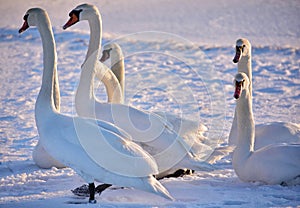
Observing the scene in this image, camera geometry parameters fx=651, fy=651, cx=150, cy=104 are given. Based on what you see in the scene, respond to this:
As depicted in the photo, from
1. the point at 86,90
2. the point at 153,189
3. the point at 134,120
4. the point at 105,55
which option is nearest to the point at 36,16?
the point at 86,90

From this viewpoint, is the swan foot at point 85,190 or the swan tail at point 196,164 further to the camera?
the swan tail at point 196,164

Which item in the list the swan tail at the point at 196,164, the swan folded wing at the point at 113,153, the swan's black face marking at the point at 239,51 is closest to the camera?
the swan folded wing at the point at 113,153

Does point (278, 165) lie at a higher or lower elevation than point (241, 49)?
lower

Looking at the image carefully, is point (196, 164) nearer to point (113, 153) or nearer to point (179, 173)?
point (179, 173)

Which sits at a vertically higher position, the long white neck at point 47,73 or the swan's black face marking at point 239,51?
the swan's black face marking at point 239,51

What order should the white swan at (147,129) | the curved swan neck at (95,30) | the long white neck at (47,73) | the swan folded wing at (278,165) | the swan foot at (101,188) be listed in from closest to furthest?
the long white neck at (47,73)
the swan foot at (101,188)
the swan folded wing at (278,165)
the white swan at (147,129)
the curved swan neck at (95,30)

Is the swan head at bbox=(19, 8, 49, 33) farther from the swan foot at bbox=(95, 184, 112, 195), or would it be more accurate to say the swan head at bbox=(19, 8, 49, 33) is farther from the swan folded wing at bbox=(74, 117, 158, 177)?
the swan foot at bbox=(95, 184, 112, 195)

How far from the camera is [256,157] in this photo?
6375mm

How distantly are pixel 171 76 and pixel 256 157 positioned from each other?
17.4ft

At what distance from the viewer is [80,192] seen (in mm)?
5973

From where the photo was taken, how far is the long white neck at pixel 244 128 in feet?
21.5

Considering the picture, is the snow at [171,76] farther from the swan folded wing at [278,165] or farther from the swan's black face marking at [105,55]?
the swan's black face marking at [105,55]

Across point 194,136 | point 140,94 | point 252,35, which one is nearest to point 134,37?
point 252,35

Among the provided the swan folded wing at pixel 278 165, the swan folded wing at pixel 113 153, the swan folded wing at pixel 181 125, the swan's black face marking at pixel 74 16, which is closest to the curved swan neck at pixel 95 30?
the swan's black face marking at pixel 74 16
